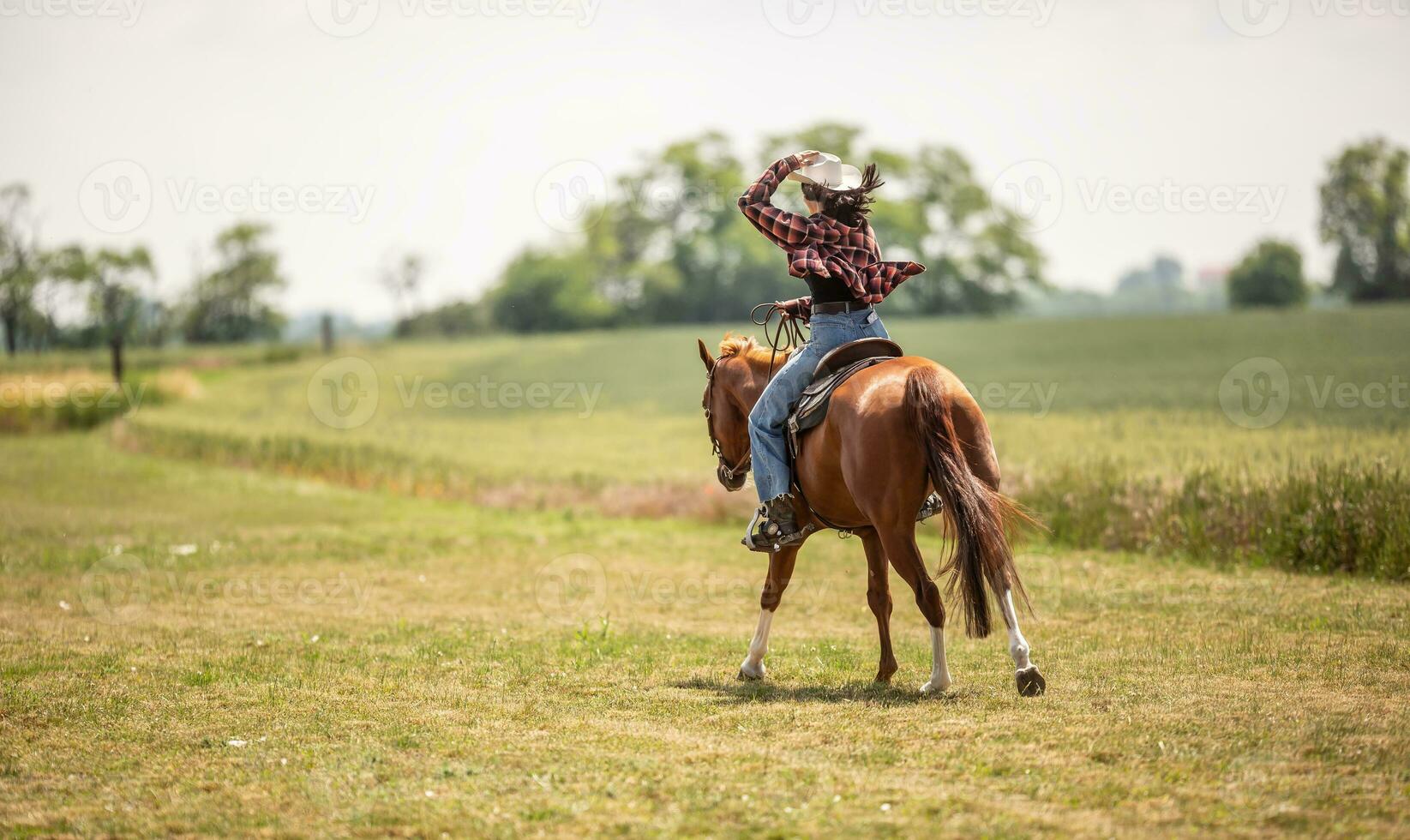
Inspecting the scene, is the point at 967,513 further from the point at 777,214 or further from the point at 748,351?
the point at 748,351

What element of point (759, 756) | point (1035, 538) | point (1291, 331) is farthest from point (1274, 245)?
point (759, 756)

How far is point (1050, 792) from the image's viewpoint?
5496 mm

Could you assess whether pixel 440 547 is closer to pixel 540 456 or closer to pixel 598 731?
pixel 540 456

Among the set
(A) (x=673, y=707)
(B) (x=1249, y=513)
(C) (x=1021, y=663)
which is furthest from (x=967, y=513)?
(B) (x=1249, y=513)

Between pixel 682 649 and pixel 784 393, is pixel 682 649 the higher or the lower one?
the lower one

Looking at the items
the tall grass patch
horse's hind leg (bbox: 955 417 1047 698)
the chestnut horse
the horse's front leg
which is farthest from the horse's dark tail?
the tall grass patch

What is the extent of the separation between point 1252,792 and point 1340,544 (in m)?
8.44

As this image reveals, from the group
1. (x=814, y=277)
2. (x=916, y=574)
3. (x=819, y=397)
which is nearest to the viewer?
(x=916, y=574)

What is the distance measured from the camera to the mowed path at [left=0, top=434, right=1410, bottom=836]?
18.0 feet

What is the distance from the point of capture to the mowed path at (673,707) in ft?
18.0

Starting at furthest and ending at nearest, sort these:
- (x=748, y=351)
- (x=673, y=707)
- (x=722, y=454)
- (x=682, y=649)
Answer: (x=682, y=649)
(x=722, y=454)
(x=748, y=351)
(x=673, y=707)

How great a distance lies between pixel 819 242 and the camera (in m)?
8.53

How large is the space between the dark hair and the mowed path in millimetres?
3299

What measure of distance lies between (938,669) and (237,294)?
74833mm
